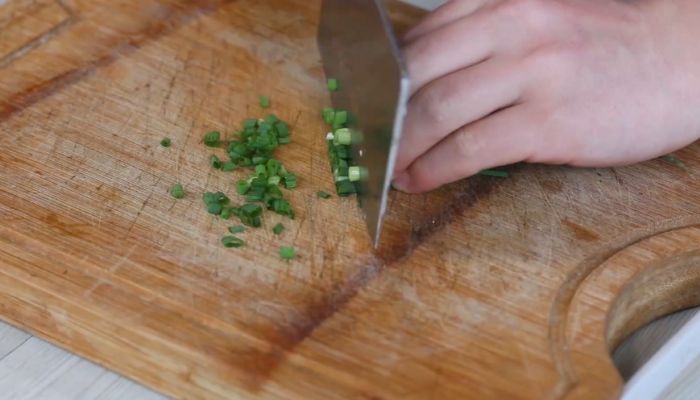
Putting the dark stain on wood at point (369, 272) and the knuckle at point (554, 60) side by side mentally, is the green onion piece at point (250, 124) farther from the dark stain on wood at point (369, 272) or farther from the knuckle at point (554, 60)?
the knuckle at point (554, 60)

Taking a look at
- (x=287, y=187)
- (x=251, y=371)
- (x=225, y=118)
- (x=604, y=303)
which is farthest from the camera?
(x=225, y=118)

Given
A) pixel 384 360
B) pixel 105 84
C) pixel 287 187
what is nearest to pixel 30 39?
pixel 105 84

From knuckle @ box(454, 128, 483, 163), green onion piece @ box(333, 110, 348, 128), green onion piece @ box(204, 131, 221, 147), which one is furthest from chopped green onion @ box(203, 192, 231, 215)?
knuckle @ box(454, 128, 483, 163)

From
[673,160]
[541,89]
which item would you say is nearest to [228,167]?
[541,89]

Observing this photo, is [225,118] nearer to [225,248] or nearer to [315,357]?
[225,248]

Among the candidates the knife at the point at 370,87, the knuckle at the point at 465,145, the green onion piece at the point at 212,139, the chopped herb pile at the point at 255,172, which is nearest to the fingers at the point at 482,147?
the knuckle at the point at 465,145

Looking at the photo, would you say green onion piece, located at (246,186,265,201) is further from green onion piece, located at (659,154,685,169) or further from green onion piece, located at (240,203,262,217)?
green onion piece, located at (659,154,685,169)
